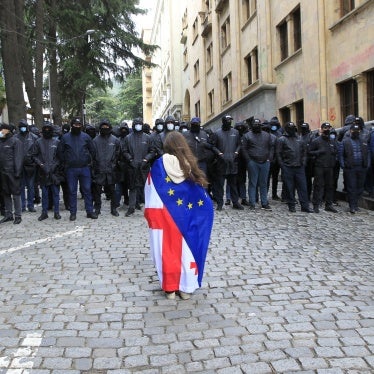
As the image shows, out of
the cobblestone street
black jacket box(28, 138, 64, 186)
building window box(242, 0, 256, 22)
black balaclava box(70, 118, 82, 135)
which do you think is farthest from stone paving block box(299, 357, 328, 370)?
building window box(242, 0, 256, 22)

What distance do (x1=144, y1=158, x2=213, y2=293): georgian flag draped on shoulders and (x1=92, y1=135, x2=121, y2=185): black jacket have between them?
17.5 feet

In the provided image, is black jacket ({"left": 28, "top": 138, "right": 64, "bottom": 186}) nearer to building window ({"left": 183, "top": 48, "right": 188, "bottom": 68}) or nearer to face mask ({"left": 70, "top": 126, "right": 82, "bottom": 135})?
face mask ({"left": 70, "top": 126, "right": 82, "bottom": 135})

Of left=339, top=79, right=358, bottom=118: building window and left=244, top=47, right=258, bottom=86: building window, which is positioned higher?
left=244, top=47, right=258, bottom=86: building window

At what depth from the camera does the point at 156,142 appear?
35.9ft

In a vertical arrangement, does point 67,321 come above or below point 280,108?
below

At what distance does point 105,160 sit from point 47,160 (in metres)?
1.15

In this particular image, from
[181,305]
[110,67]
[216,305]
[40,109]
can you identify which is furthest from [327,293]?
[110,67]

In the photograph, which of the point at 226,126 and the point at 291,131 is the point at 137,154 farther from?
the point at 291,131

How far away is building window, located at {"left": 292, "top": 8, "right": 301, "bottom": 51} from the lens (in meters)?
19.5

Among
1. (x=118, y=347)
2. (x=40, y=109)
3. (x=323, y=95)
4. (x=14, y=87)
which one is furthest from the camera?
(x=40, y=109)

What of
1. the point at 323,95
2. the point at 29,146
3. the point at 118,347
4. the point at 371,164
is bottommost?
the point at 118,347

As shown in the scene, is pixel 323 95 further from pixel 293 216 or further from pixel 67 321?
pixel 67 321

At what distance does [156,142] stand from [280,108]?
38.6ft

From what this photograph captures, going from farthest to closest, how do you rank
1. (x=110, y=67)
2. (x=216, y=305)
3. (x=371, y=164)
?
(x=110, y=67) < (x=371, y=164) < (x=216, y=305)
